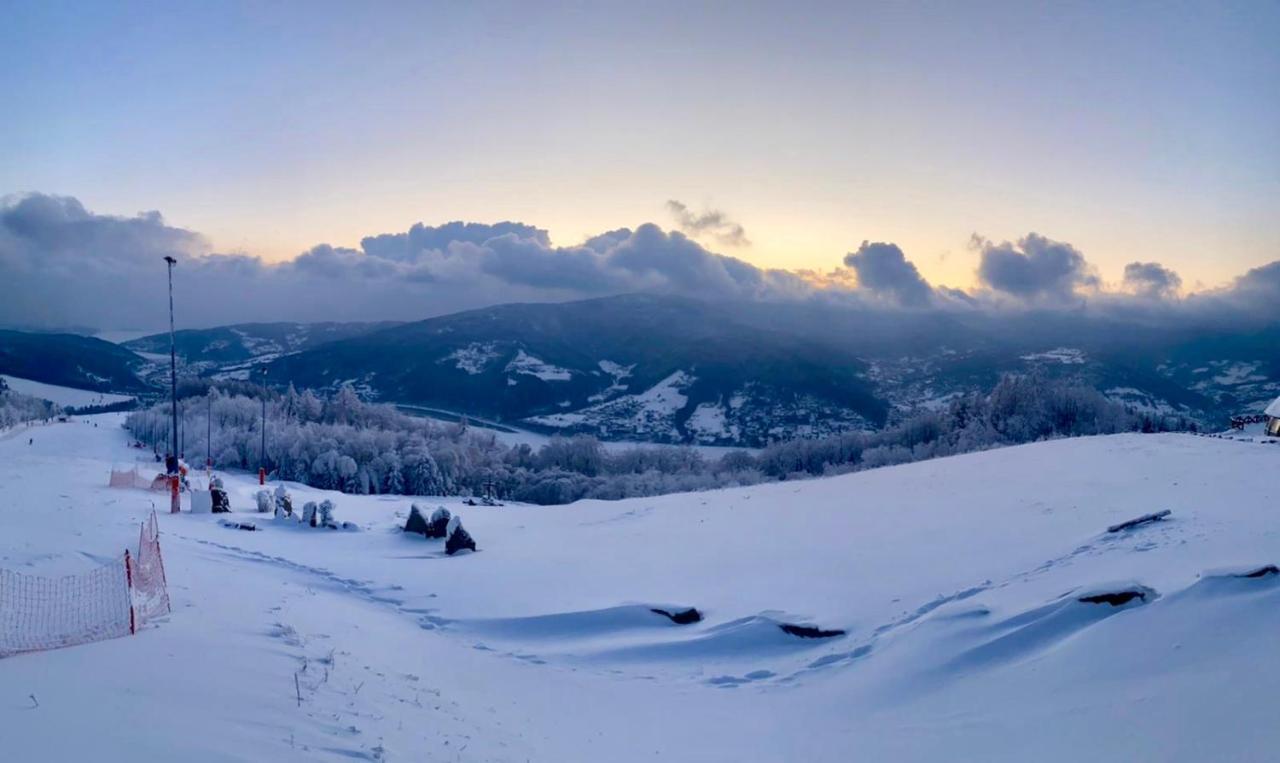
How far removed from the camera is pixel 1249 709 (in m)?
7.95

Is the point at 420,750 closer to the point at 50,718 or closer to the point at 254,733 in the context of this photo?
the point at 254,733

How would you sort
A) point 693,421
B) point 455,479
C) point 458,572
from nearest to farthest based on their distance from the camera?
point 458,572
point 455,479
point 693,421

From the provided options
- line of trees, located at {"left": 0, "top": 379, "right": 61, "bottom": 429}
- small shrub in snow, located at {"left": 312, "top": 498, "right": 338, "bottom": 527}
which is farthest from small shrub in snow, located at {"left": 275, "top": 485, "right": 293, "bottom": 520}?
line of trees, located at {"left": 0, "top": 379, "right": 61, "bottom": 429}

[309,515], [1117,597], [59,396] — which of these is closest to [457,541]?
[309,515]

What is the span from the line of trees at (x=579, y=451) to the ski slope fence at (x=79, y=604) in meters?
56.9

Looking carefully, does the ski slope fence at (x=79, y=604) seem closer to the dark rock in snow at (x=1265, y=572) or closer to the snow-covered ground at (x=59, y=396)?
the dark rock in snow at (x=1265, y=572)

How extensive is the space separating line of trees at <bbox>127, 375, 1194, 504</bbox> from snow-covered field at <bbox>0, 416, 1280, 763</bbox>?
4864 centimetres

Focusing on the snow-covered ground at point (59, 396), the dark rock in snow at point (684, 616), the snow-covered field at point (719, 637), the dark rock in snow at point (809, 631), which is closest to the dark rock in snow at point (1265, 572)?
the snow-covered field at point (719, 637)

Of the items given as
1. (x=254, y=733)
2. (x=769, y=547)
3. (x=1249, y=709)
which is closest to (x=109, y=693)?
(x=254, y=733)

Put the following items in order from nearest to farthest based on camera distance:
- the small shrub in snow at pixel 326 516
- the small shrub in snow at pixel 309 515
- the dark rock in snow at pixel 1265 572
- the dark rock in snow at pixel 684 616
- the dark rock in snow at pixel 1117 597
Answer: the dark rock in snow at pixel 1265 572, the dark rock in snow at pixel 1117 597, the dark rock in snow at pixel 684 616, the small shrub in snow at pixel 309 515, the small shrub in snow at pixel 326 516

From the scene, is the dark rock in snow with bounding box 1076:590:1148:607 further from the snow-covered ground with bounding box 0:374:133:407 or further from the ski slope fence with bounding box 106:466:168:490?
the snow-covered ground with bounding box 0:374:133:407

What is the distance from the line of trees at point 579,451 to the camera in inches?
2940

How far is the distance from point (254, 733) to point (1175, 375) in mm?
224724

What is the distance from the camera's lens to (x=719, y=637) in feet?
50.4
